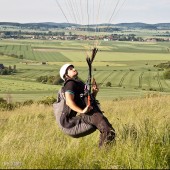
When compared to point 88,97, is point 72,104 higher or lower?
lower

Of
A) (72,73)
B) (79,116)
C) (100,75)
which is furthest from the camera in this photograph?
(100,75)

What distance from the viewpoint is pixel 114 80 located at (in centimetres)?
7412

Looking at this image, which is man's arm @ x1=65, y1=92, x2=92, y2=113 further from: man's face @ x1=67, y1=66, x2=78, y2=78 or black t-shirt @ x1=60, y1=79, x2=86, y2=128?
man's face @ x1=67, y1=66, x2=78, y2=78

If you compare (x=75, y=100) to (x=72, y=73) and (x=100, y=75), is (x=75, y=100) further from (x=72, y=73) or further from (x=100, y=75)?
Answer: (x=100, y=75)

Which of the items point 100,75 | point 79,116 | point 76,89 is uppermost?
point 100,75

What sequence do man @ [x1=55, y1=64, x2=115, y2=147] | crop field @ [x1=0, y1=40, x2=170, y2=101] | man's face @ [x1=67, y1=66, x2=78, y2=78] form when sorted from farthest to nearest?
crop field @ [x1=0, y1=40, x2=170, y2=101] < man's face @ [x1=67, y1=66, x2=78, y2=78] < man @ [x1=55, y1=64, x2=115, y2=147]

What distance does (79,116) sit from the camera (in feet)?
19.0

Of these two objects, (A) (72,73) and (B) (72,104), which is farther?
(A) (72,73)

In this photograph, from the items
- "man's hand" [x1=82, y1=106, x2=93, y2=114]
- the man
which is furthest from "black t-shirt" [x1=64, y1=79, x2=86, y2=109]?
"man's hand" [x1=82, y1=106, x2=93, y2=114]

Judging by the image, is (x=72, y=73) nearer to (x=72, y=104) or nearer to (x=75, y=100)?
(x=75, y=100)

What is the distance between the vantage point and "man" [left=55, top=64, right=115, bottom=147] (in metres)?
5.55

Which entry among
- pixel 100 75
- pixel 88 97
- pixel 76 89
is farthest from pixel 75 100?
pixel 100 75

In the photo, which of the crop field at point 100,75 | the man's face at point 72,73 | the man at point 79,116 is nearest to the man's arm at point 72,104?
the man at point 79,116

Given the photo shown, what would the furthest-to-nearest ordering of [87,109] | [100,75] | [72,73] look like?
[100,75] → [72,73] → [87,109]
